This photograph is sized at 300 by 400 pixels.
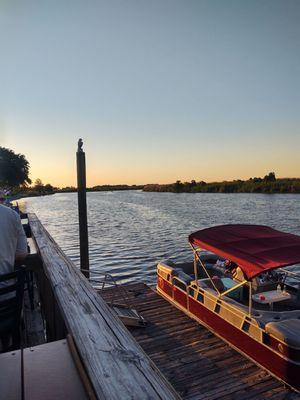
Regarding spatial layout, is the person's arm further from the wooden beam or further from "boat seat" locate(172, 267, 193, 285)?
"boat seat" locate(172, 267, 193, 285)

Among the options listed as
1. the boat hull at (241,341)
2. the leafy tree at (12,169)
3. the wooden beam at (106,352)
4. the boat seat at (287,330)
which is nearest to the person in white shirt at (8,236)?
the wooden beam at (106,352)

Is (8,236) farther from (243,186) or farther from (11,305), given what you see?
(243,186)

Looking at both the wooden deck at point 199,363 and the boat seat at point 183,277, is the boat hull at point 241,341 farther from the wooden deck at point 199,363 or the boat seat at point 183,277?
the boat seat at point 183,277

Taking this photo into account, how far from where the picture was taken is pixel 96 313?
2119mm

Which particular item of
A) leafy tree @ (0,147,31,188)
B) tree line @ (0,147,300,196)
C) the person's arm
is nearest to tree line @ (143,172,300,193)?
tree line @ (0,147,300,196)

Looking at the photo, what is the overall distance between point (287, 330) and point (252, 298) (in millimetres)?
2141

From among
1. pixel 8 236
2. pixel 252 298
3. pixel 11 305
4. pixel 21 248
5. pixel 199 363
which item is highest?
pixel 8 236

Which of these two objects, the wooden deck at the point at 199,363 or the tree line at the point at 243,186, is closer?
the wooden deck at the point at 199,363

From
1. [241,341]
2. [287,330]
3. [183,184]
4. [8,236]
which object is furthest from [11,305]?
[183,184]

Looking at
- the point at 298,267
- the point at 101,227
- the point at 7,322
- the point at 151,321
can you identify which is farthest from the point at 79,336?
the point at 101,227

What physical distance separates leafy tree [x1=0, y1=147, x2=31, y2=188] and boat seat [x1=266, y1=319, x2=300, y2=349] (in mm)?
68713

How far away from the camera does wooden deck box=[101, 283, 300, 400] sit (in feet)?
20.4

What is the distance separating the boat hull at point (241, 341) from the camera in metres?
6.24

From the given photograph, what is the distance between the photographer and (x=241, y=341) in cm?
743
